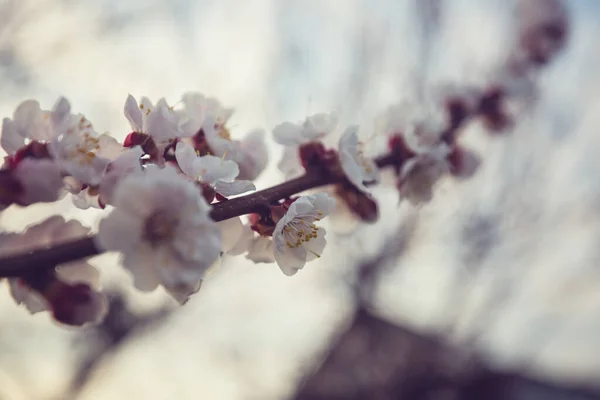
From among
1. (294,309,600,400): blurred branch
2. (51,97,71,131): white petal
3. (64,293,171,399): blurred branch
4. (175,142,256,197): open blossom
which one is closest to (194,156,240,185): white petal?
(175,142,256,197): open blossom

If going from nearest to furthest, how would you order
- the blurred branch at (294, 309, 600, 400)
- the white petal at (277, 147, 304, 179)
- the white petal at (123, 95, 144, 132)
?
the white petal at (123, 95, 144, 132), the white petal at (277, 147, 304, 179), the blurred branch at (294, 309, 600, 400)

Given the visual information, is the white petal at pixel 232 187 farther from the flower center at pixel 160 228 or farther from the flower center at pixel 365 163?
the flower center at pixel 365 163

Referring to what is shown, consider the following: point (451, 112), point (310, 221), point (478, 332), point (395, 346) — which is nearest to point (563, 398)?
point (395, 346)

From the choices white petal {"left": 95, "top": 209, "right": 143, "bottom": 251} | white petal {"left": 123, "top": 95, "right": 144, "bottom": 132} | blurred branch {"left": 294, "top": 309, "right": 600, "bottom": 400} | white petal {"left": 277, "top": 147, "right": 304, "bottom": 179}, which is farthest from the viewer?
blurred branch {"left": 294, "top": 309, "right": 600, "bottom": 400}

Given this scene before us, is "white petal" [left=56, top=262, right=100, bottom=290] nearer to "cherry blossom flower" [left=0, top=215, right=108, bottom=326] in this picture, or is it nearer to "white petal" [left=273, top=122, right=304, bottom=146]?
"cherry blossom flower" [left=0, top=215, right=108, bottom=326]

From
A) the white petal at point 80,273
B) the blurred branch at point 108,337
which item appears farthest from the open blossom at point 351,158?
the blurred branch at point 108,337

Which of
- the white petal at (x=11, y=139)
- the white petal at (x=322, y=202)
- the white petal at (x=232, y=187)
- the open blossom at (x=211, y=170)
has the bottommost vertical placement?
the white petal at (x=322, y=202)

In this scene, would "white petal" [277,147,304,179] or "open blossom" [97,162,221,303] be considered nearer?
"open blossom" [97,162,221,303]

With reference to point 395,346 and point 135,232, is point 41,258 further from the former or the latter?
point 395,346
